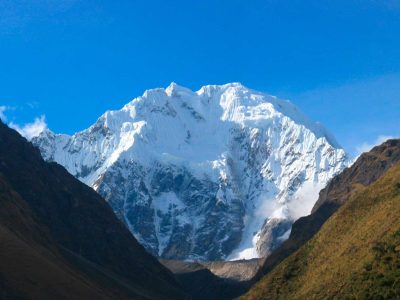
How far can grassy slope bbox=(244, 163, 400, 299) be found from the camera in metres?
101

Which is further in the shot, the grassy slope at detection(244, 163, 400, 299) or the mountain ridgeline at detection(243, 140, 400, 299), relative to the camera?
the grassy slope at detection(244, 163, 400, 299)

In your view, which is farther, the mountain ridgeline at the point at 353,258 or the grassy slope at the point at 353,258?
the grassy slope at the point at 353,258

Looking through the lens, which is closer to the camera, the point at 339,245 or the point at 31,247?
the point at 339,245

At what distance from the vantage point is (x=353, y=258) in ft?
378

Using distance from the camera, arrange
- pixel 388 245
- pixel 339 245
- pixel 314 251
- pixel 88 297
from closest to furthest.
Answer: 1. pixel 388 245
2. pixel 339 245
3. pixel 314 251
4. pixel 88 297

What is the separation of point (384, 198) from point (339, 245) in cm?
1101

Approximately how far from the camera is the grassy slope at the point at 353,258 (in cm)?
10088

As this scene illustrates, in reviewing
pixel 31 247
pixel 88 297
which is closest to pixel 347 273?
pixel 88 297

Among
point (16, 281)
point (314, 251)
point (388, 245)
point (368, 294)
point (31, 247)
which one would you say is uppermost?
point (31, 247)

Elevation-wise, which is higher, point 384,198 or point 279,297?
point 384,198

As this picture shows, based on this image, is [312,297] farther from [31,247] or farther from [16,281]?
[31,247]

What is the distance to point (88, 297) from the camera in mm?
188125

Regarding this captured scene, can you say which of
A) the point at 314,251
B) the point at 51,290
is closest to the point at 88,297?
the point at 51,290

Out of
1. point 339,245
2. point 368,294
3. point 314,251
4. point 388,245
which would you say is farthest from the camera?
point 314,251
